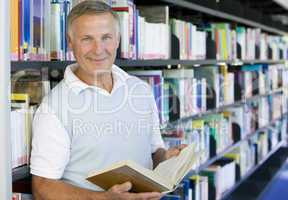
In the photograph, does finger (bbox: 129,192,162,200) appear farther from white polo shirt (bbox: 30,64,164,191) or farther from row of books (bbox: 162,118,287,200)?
row of books (bbox: 162,118,287,200)

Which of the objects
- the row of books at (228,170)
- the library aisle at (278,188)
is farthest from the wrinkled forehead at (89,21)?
the library aisle at (278,188)

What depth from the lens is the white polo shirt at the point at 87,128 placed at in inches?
65.4

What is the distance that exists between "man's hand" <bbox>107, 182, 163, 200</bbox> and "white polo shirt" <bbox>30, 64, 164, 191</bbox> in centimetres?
17

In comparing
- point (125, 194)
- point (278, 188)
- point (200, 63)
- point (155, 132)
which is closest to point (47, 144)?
point (125, 194)

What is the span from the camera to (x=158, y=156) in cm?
212

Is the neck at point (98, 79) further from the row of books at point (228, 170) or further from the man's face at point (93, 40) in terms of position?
the row of books at point (228, 170)

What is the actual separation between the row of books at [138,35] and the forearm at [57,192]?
1.42ft

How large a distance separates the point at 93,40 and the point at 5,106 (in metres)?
0.46

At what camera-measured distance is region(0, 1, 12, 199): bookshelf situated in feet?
4.85

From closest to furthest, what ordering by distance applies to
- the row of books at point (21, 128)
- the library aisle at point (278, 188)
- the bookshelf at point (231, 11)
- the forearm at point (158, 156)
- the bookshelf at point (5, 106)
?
the bookshelf at point (5, 106) → the row of books at point (21, 128) → the forearm at point (158, 156) → the bookshelf at point (231, 11) → the library aisle at point (278, 188)

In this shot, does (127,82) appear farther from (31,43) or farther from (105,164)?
(31,43)

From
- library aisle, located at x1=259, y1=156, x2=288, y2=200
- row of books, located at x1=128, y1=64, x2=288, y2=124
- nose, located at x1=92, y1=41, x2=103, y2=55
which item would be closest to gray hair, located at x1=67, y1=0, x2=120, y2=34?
nose, located at x1=92, y1=41, x2=103, y2=55

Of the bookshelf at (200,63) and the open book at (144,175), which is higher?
the bookshelf at (200,63)

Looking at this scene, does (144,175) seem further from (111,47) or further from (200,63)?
(200,63)
